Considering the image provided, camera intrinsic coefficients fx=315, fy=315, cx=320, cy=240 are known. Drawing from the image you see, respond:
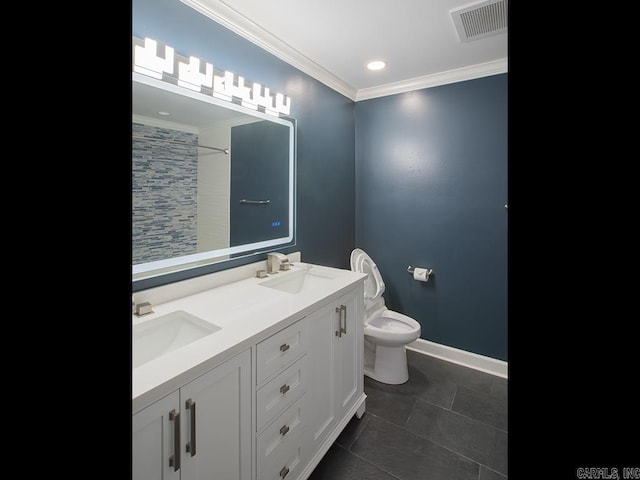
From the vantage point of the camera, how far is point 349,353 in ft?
5.74

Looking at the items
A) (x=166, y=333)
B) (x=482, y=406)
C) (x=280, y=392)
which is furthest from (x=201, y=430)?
(x=482, y=406)

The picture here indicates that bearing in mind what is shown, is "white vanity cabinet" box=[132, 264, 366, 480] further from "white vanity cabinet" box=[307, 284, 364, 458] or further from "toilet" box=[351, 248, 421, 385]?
"toilet" box=[351, 248, 421, 385]

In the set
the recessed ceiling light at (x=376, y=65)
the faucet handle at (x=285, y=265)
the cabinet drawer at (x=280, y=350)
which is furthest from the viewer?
the recessed ceiling light at (x=376, y=65)

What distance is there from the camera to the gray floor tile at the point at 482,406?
1.91 m

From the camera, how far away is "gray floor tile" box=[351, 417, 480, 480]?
1528 millimetres

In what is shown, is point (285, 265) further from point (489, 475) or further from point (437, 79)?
point (437, 79)

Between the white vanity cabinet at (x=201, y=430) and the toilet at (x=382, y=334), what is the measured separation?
1.27 m

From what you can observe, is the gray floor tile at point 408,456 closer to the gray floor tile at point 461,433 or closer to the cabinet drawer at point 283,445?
the gray floor tile at point 461,433

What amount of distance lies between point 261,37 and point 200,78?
55 centimetres

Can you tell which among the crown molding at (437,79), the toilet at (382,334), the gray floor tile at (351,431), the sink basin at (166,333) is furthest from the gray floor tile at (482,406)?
the crown molding at (437,79)

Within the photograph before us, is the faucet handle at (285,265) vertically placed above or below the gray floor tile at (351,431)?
above

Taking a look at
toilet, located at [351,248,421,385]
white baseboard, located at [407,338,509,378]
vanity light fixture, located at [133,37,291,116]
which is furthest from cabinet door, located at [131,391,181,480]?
white baseboard, located at [407,338,509,378]
